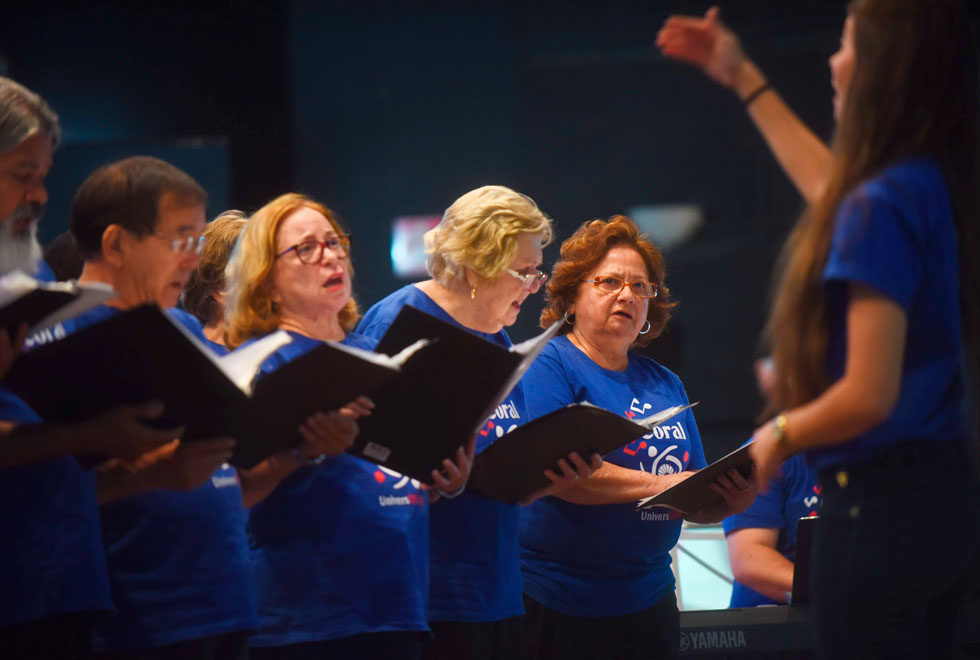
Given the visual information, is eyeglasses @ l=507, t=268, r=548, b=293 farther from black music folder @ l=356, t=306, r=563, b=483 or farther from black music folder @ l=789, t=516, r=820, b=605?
black music folder @ l=789, t=516, r=820, b=605

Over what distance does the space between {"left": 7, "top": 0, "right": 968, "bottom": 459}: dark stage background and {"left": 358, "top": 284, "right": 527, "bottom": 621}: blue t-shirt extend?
2.44m

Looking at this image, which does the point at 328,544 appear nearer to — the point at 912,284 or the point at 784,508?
the point at 912,284

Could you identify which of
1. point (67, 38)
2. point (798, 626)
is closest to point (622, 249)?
point (798, 626)

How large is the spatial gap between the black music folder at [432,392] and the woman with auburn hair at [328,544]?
101mm

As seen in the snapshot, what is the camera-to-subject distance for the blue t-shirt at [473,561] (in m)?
2.06

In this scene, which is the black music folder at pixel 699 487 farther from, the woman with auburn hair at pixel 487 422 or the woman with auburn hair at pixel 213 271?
the woman with auburn hair at pixel 213 271

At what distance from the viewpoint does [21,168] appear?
1497 millimetres

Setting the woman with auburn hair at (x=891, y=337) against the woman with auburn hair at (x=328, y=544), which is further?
the woman with auburn hair at (x=328, y=544)

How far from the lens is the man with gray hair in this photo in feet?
4.86

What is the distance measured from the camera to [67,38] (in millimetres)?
5395

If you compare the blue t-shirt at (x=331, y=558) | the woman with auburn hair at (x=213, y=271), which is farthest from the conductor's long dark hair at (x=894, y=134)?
the woman with auburn hair at (x=213, y=271)

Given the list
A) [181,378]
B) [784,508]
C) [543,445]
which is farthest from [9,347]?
[784,508]

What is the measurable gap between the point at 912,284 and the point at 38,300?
111 centimetres

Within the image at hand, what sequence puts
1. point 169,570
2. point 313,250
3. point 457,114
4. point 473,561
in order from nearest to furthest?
point 169,570, point 313,250, point 473,561, point 457,114
